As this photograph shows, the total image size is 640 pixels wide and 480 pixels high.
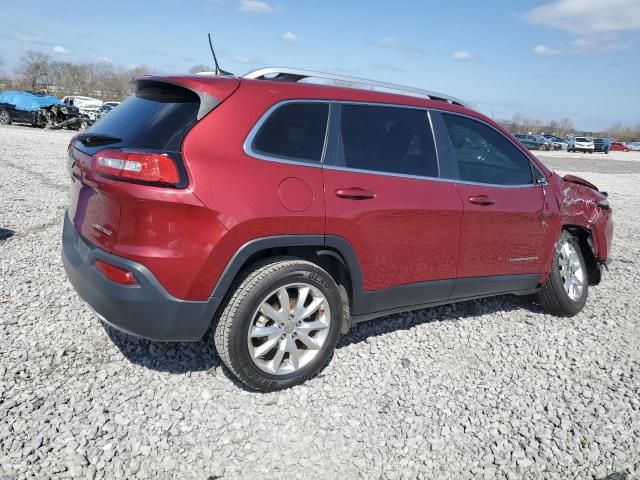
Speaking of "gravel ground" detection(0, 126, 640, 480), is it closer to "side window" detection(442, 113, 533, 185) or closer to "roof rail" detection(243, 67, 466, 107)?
"side window" detection(442, 113, 533, 185)

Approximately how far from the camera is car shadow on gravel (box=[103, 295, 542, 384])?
327 centimetres

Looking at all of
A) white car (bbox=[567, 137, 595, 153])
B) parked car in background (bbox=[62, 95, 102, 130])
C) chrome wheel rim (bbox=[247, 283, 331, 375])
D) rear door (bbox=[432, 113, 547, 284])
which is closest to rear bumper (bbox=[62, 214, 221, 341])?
chrome wheel rim (bbox=[247, 283, 331, 375])

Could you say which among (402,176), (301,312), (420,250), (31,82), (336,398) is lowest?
(336,398)

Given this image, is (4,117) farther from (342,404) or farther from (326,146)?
(342,404)

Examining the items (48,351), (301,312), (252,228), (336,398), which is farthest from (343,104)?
(48,351)

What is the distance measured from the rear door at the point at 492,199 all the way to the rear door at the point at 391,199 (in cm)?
14

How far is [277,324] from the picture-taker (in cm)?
295

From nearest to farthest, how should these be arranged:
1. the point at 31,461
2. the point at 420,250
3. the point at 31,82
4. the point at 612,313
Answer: the point at 31,461 < the point at 420,250 < the point at 612,313 < the point at 31,82

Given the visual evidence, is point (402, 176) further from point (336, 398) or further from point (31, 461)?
point (31, 461)

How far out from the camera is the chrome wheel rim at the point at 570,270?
4512 millimetres

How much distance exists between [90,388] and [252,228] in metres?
1.37

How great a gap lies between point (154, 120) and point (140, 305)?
1026 millimetres

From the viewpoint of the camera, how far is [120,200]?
2549 millimetres

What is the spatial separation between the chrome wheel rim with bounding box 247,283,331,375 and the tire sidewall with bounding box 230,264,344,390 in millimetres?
28
